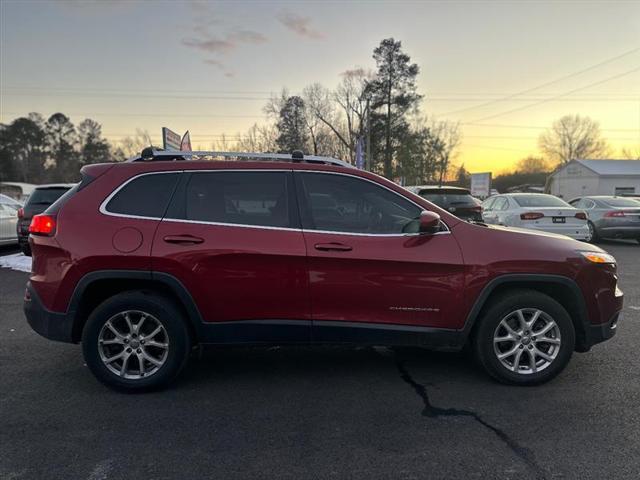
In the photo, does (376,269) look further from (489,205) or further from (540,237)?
(489,205)

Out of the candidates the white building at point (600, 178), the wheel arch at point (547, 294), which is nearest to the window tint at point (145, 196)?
the wheel arch at point (547, 294)

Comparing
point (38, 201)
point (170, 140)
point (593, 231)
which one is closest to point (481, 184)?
point (593, 231)

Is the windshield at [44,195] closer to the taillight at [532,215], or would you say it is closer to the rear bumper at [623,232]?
the taillight at [532,215]

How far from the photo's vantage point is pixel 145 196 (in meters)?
3.85

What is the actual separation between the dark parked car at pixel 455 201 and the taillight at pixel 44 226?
9.31 metres

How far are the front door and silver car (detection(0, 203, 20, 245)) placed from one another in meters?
10.9

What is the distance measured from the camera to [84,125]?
79.0m

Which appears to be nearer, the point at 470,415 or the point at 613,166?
the point at 470,415

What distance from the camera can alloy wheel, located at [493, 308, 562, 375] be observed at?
3906 mm

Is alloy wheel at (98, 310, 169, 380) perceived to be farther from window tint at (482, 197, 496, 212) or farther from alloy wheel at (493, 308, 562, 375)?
window tint at (482, 197, 496, 212)

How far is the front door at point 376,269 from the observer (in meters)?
3.72

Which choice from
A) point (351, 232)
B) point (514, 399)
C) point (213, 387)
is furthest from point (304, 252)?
point (514, 399)

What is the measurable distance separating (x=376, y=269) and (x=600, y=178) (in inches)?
2126

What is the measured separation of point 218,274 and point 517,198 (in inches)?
448
